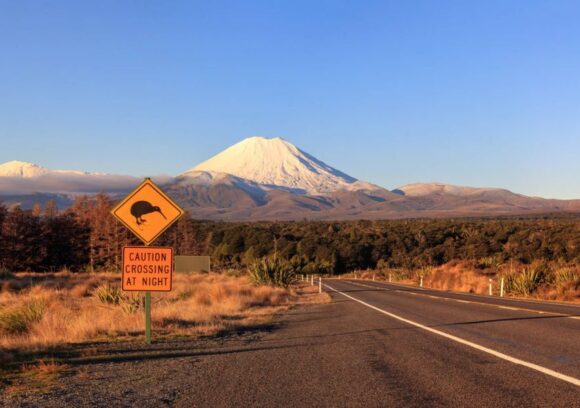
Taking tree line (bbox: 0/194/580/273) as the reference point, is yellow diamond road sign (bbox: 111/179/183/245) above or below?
above

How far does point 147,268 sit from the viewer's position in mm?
10633

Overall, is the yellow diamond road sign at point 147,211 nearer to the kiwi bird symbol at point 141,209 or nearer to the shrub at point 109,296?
the kiwi bird symbol at point 141,209

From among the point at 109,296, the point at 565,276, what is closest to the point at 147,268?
the point at 109,296

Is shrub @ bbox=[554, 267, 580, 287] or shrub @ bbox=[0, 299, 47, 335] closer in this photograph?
shrub @ bbox=[0, 299, 47, 335]

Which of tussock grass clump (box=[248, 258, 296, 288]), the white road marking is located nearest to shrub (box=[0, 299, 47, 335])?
the white road marking

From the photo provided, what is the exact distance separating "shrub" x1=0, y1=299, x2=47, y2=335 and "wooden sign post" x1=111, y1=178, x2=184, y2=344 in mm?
3362

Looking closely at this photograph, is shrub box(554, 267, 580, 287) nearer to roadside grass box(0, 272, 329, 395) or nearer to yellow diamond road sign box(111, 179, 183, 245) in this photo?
roadside grass box(0, 272, 329, 395)

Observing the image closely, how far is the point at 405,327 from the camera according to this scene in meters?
12.6

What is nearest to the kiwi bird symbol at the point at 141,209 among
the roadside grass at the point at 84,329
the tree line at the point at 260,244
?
the roadside grass at the point at 84,329

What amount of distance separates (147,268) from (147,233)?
2.07ft

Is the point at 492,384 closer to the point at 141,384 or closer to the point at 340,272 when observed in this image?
the point at 141,384

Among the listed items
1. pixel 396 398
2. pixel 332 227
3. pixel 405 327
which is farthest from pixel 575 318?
pixel 332 227

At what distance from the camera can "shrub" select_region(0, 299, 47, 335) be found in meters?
12.2

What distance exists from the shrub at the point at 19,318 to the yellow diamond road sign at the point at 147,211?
12.3ft
